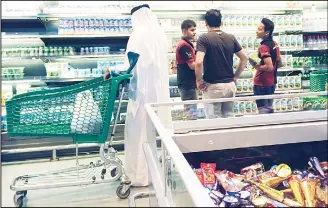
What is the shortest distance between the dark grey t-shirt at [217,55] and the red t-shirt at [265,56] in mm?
447

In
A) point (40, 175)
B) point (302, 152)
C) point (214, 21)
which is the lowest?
point (40, 175)

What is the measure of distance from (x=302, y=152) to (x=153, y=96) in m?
1.29

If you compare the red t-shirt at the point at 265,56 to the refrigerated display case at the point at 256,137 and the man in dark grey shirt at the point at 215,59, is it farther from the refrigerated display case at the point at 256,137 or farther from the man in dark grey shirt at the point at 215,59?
the refrigerated display case at the point at 256,137

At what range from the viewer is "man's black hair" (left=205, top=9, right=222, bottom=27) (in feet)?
9.73

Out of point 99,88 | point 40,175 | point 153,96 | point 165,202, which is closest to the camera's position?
point 165,202

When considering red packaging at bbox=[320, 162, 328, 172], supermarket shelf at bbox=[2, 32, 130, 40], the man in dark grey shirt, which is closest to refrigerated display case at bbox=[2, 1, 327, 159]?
supermarket shelf at bbox=[2, 32, 130, 40]

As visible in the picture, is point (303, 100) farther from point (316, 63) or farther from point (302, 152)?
point (316, 63)

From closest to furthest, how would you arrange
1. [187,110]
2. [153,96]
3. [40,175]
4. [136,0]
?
1. [187,110]
2. [40,175]
3. [153,96]
4. [136,0]

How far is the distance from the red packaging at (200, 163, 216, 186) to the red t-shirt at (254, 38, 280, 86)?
1.69 metres

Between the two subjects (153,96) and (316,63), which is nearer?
(153,96)

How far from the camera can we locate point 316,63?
17.1 ft

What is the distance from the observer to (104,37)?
176 inches

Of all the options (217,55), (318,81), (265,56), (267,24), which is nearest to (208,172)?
(217,55)

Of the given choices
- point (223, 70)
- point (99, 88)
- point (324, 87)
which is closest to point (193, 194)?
point (99, 88)
